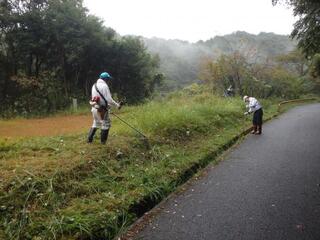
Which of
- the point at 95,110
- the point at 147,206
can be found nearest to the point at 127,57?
the point at 95,110

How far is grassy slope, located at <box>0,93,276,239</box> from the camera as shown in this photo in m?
4.30

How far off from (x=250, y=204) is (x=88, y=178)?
2.85 metres

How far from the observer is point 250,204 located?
5.34 m

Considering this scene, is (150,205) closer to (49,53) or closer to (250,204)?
(250,204)

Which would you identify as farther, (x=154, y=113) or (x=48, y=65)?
(x=48, y=65)

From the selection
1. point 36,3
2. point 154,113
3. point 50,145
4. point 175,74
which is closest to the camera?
point 50,145

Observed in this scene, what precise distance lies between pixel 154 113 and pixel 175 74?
43162 mm

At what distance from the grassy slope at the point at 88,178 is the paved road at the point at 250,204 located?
0.52 meters

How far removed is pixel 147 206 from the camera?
544cm

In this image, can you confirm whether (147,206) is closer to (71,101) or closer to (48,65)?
(71,101)

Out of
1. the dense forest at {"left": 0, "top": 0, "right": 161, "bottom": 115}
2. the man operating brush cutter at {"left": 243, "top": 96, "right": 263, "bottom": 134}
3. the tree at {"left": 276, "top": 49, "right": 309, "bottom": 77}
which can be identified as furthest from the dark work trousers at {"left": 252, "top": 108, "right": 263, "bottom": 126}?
the tree at {"left": 276, "top": 49, "right": 309, "bottom": 77}

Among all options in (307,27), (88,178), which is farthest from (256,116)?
(88,178)

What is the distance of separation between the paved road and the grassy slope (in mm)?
521

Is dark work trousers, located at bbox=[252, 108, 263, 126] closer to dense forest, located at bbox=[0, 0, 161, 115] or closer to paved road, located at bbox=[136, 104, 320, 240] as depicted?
paved road, located at bbox=[136, 104, 320, 240]
